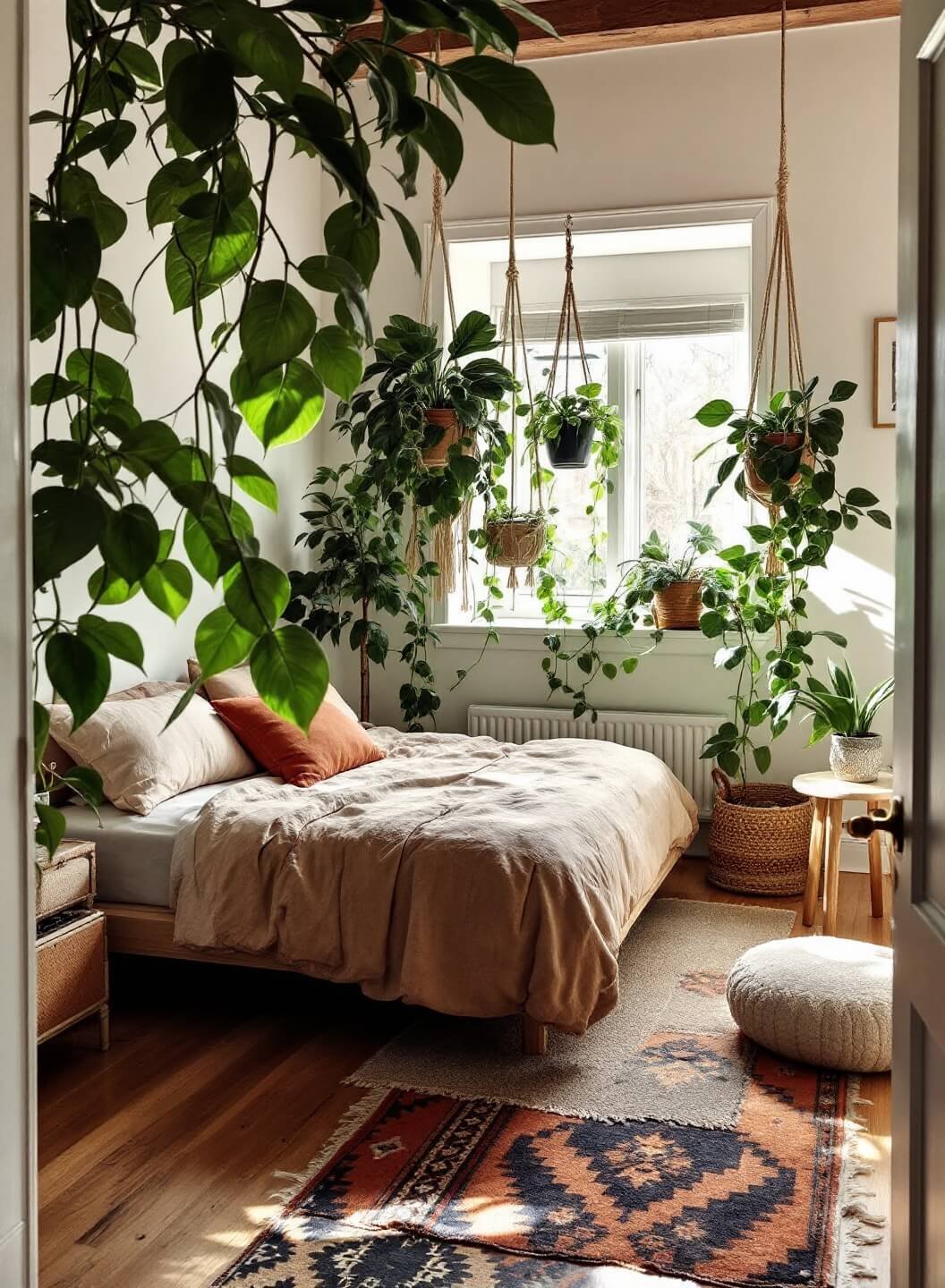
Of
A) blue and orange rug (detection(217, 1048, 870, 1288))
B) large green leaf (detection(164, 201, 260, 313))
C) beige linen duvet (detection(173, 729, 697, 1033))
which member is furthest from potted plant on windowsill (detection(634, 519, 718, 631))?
large green leaf (detection(164, 201, 260, 313))

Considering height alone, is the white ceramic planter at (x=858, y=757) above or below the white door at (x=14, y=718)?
below

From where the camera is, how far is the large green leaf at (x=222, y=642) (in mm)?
782

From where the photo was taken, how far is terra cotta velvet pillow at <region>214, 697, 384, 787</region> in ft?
12.9

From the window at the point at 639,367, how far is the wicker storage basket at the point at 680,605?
0.62 metres

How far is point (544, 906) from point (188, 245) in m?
2.28

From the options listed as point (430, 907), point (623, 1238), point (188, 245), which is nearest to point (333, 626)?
point (430, 907)

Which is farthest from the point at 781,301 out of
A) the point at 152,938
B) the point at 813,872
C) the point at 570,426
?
the point at 152,938

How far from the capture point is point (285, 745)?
395 centimetres

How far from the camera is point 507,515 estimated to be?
192 inches

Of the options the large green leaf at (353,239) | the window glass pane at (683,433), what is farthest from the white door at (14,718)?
the window glass pane at (683,433)

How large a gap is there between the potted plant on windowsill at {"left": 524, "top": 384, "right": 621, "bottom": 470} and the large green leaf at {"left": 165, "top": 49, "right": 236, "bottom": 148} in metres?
4.29

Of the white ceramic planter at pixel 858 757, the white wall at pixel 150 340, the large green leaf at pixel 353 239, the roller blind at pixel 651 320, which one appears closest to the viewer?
the large green leaf at pixel 353 239

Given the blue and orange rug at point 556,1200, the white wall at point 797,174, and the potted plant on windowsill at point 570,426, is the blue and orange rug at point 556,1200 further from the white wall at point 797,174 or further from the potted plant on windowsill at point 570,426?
the potted plant on windowsill at point 570,426

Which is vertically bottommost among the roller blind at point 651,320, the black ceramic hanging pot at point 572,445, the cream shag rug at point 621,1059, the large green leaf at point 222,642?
the cream shag rug at point 621,1059
